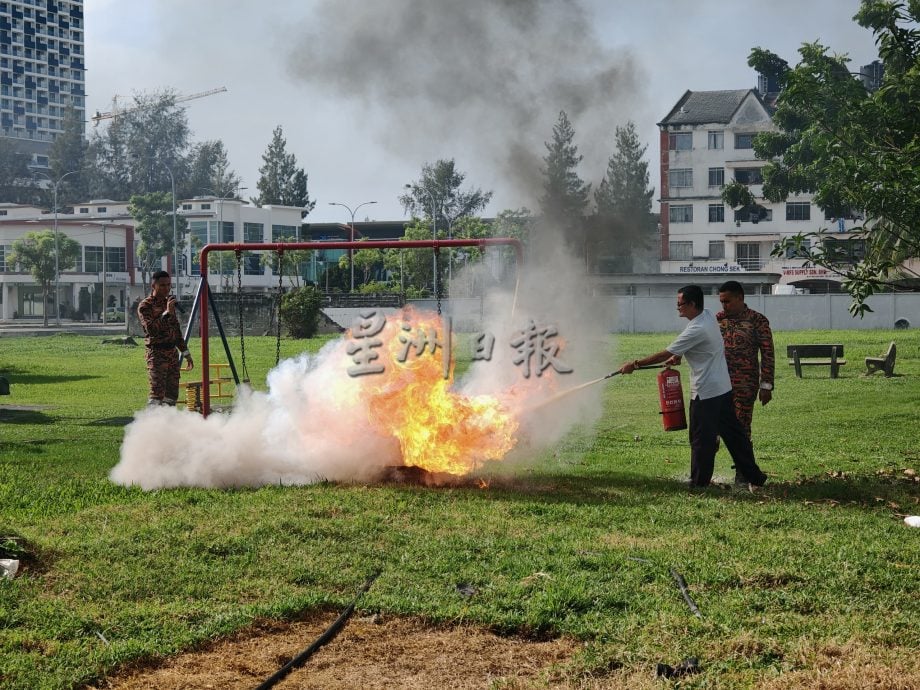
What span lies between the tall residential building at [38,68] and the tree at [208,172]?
46790 millimetres

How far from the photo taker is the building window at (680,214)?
66.9m

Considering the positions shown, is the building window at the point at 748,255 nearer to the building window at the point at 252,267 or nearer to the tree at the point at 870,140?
the building window at the point at 252,267

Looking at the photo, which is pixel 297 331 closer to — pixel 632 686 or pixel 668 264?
pixel 668 264

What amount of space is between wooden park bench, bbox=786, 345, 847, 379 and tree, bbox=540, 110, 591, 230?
1188 centimetres

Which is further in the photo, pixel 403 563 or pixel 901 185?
pixel 901 185

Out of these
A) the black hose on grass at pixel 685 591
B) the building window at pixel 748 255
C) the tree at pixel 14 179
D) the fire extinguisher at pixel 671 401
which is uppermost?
the tree at pixel 14 179

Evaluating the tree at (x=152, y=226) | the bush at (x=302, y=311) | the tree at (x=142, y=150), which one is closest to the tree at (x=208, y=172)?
the tree at (x=142, y=150)

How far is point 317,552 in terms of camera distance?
7.29 metres

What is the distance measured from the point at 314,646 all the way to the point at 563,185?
10.5 m

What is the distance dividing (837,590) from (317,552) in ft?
11.7

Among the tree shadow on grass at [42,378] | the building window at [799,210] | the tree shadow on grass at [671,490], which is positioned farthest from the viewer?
the building window at [799,210]

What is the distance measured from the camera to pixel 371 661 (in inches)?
210

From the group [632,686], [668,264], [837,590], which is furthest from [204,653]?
[668,264]

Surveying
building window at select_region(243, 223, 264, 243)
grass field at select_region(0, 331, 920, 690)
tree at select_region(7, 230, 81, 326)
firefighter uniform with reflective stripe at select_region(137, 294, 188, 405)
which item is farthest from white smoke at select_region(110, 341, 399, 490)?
building window at select_region(243, 223, 264, 243)
